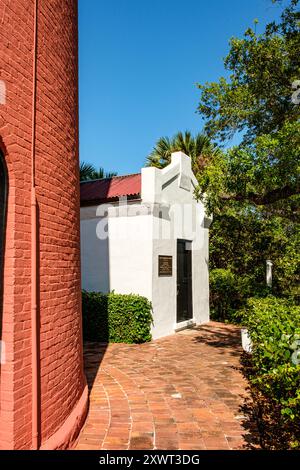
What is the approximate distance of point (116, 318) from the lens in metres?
9.73

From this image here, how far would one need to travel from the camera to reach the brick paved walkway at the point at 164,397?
4.22 meters

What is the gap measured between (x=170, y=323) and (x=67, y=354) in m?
6.86

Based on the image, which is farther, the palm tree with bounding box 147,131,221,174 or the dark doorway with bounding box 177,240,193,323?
the palm tree with bounding box 147,131,221,174

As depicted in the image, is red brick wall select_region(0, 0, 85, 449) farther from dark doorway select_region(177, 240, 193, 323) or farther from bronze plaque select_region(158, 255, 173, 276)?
dark doorway select_region(177, 240, 193, 323)

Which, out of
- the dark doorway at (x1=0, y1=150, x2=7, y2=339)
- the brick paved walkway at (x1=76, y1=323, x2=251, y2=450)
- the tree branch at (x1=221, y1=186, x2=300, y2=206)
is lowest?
the brick paved walkway at (x1=76, y1=323, x2=251, y2=450)

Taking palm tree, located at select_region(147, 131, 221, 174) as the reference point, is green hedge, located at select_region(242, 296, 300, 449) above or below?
below

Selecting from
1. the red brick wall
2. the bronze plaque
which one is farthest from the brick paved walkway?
the bronze plaque

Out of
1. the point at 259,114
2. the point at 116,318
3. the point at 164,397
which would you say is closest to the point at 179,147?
the point at 259,114

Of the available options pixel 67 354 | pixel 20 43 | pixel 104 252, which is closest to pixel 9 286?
pixel 67 354

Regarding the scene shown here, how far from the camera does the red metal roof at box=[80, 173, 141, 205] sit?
1061 centimetres

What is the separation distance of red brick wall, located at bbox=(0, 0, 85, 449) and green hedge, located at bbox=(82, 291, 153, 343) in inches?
174

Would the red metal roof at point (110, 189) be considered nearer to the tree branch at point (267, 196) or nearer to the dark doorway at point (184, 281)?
the dark doorway at point (184, 281)

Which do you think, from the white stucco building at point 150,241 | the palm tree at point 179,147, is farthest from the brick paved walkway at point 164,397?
the palm tree at point 179,147

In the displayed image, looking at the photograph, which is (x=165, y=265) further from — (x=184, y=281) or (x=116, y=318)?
(x=116, y=318)
